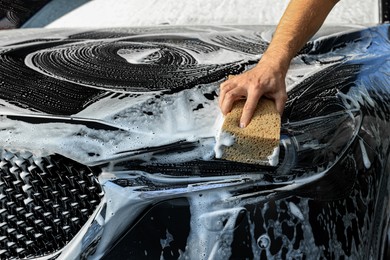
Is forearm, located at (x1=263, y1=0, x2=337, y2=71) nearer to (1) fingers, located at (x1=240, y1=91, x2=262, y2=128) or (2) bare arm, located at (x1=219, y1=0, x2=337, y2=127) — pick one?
(2) bare arm, located at (x1=219, y1=0, x2=337, y2=127)

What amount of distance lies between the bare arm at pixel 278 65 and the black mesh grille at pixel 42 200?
16.2 inches

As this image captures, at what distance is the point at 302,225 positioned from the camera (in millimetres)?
1596

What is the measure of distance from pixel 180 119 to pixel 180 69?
13.7 inches

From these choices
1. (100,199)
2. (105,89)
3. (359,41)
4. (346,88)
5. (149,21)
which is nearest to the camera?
(100,199)

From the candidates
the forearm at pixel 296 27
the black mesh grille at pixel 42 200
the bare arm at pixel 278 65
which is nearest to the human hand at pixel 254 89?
the bare arm at pixel 278 65

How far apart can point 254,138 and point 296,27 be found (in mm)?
529

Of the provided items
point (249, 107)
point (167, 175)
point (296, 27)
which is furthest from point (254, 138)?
point (296, 27)

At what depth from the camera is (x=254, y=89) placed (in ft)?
5.26

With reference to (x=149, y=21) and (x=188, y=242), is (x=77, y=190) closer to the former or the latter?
(x=188, y=242)

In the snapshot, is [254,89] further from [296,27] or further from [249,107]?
[296,27]

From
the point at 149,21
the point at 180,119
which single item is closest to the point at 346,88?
the point at 180,119

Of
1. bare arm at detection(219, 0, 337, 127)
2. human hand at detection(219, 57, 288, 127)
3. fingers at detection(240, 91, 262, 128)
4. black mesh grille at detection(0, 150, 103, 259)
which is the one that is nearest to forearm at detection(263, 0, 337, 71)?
bare arm at detection(219, 0, 337, 127)

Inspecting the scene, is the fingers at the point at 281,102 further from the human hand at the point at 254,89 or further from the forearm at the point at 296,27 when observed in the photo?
the forearm at the point at 296,27

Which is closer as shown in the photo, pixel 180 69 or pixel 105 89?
pixel 105 89
